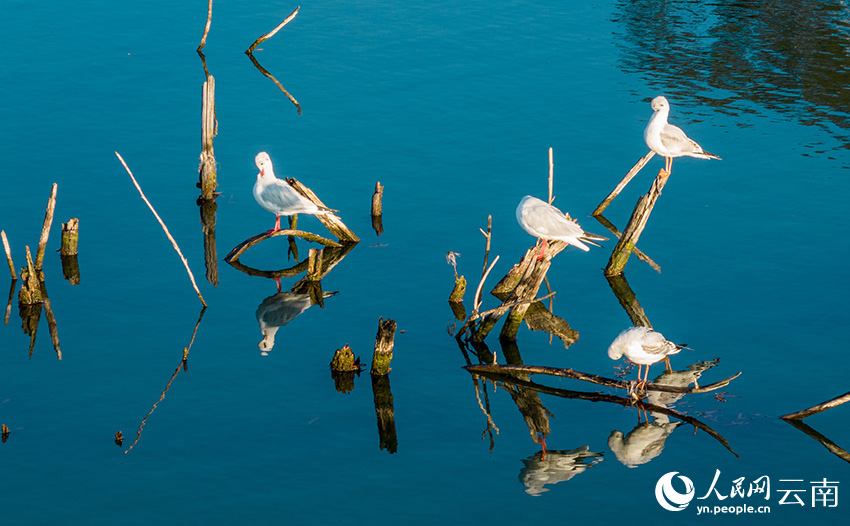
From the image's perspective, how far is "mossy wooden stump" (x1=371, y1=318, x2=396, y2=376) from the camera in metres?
20.6

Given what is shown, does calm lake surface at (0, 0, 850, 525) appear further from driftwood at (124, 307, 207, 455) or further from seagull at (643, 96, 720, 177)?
seagull at (643, 96, 720, 177)

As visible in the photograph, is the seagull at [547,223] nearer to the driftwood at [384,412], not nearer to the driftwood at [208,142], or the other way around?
the driftwood at [384,412]

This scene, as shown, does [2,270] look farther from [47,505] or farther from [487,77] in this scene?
[487,77]

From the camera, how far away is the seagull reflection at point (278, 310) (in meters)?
23.6

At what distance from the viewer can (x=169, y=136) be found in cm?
3484

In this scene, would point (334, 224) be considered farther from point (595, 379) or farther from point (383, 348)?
point (595, 379)

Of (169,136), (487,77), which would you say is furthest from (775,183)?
(169,136)

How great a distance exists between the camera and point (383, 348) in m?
21.2

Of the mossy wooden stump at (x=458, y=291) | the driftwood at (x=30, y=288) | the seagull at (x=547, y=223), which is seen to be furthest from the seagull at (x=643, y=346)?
the driftwood at (x=30, y=288)

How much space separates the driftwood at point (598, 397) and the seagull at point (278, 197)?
6.51m

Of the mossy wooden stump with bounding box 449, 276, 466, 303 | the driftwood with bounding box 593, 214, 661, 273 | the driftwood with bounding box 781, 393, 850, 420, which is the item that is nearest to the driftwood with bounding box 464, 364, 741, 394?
the driftwood with bounding box 781, 393, 850, 420

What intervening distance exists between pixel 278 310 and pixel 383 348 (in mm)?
4399

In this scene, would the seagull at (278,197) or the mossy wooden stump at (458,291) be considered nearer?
the mossy wooden stump at (458,291)

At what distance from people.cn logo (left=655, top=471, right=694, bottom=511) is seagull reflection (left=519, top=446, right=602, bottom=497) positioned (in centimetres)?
119
